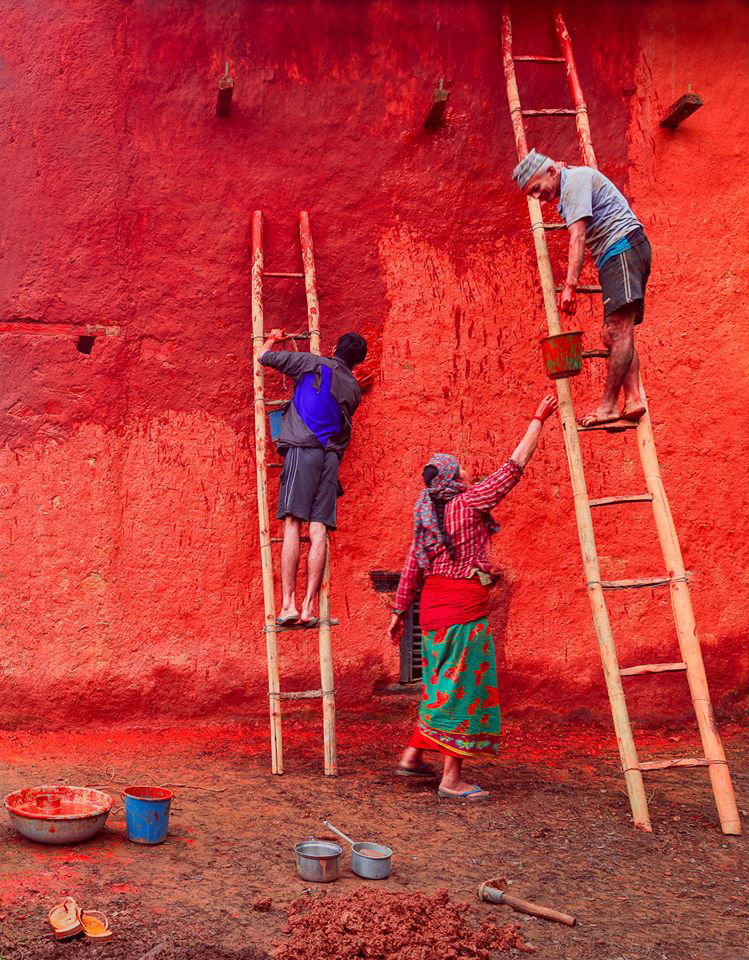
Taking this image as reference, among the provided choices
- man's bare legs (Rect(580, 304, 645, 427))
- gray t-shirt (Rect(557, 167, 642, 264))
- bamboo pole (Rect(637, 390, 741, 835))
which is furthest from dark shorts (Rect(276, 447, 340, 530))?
gray t-shirt (Rect(557, 167, 642, 264))

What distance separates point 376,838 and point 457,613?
1.06 metres

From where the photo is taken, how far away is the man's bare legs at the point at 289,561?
4.50 m

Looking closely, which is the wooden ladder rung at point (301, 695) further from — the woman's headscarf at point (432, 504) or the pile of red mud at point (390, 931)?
the pile of red mud at point (390, 931)

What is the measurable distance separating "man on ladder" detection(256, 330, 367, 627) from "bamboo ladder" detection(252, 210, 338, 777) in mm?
69

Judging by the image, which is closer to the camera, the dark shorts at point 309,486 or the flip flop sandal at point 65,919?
the flip flop sandal at point 65,919

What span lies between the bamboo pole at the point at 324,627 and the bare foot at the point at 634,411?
1.56m

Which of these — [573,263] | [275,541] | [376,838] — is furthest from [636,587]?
[275,541]

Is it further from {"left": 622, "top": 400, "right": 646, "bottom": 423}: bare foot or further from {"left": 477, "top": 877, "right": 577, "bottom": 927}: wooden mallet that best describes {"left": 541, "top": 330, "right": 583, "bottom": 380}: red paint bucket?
{"left": 477, "top": 877, "right": 577, "bottom": 927}: wooden mallet

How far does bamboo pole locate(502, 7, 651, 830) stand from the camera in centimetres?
377

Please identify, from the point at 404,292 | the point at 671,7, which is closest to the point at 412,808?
the point at 404,292

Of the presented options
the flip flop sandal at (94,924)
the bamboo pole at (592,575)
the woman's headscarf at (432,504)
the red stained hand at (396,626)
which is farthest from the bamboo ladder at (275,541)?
the flip flop sandal at (94,924)

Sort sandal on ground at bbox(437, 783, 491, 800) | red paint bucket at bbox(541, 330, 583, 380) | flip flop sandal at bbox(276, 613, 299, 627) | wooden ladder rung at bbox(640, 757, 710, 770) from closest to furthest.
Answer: wooden ladder rung at bbox(640, 757, 710, 770) → red paint bucket at bbox(541, 330, 583, 380) → sandal on ground at bbox(437, 783, 491, 800) → flip flop sandal at bbox(276, 613, 299, 627)

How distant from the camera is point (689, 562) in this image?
533 centimetres

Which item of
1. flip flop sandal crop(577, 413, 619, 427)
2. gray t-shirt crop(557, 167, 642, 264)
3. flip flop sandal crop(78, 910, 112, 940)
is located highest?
gray t-shirt crop(557, 167, 642, 264)
